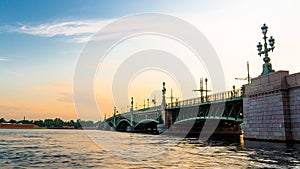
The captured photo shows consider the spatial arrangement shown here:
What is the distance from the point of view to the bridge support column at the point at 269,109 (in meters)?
36.6

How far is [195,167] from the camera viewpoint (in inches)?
713

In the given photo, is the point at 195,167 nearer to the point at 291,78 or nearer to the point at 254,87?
the point at 291,78

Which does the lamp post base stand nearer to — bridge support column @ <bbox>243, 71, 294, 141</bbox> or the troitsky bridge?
the troitsky bridge

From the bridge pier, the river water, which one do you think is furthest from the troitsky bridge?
the river water

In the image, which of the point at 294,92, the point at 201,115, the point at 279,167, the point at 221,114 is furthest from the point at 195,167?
the point at 201,115

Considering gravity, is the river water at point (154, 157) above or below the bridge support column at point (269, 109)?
below

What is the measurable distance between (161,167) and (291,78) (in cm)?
2491

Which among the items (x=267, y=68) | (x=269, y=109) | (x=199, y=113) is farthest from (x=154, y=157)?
(x=199, y=113)

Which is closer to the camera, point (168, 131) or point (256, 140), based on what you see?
point (256, 140)

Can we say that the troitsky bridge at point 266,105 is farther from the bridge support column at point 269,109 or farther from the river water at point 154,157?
the river water at point 154,157

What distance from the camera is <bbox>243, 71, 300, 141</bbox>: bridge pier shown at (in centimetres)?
3581

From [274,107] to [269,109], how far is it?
94cm

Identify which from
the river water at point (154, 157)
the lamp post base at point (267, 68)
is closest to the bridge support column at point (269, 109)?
the lamp post base at point (267, 68)

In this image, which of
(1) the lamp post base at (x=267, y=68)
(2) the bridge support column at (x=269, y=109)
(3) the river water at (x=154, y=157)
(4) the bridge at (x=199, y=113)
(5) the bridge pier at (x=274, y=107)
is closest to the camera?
(3) the river water at (x=154, y=157)
